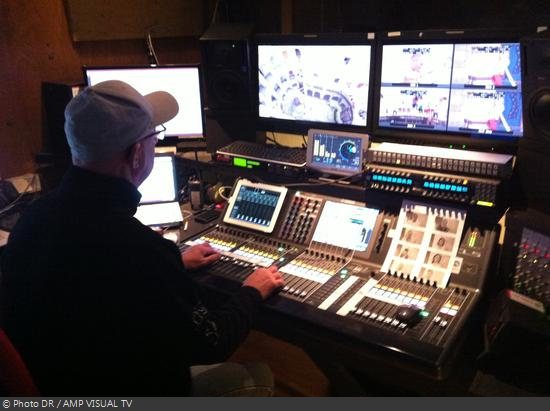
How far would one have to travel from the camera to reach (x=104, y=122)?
1.21m

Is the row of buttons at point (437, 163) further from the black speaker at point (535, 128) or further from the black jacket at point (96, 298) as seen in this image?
the black jacket at point (96, 298)

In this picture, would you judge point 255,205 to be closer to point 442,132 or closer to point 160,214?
point 160,214

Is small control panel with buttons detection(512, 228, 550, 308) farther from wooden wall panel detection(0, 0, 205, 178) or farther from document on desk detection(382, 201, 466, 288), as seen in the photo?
wooden wall panel detection(0, 0, 205, 178)

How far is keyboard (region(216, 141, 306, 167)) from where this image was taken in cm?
204

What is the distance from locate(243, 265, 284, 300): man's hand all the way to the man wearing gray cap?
27cm

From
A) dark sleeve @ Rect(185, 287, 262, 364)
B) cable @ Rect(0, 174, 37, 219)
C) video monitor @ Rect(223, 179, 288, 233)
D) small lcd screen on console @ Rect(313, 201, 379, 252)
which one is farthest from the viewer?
cable @ Rect(0, 174, 37, 219)

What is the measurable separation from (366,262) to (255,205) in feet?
1.86

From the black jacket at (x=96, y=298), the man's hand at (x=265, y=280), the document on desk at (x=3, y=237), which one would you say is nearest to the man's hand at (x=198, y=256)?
the man's hand at (x=265, y=280)

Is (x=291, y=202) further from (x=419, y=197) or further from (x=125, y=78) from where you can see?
(x=125, y=78)

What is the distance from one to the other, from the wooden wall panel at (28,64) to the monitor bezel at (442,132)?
5.49ft

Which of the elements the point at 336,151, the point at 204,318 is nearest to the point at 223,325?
the point at 204,318

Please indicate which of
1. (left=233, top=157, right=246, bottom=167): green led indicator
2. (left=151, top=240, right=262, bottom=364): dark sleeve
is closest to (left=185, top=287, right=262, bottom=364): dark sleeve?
(left=151, top=240, right=262, bottom=364): dark sleeve

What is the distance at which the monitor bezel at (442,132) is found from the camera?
165 cm

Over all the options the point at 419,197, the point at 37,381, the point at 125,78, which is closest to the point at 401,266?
the point at 419,197
